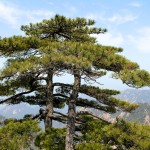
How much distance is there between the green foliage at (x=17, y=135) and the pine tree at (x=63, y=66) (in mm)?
2424

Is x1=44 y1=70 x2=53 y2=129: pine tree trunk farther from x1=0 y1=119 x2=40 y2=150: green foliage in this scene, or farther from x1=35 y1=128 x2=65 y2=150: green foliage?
x1=0 y1=119 x2=40 y2=150: green foliage

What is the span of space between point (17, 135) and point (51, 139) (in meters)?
2.29

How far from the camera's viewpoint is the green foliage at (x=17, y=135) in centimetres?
1526

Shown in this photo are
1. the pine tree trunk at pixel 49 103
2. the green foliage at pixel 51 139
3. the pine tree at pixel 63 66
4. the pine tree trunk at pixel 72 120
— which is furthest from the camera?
the pine tree trunk at pixel 49 103

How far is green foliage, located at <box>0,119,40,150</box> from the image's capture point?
15258 mm

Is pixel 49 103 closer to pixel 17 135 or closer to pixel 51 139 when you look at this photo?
pixel 51 139

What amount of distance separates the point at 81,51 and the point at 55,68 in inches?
71.6

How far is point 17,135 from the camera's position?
15.8 metres

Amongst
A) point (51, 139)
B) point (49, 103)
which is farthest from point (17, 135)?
point (49, 103)

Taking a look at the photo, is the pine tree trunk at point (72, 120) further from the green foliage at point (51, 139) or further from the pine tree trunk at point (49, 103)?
the pine tree trunk at point (49, 103)

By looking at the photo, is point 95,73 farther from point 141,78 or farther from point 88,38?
point 88,38

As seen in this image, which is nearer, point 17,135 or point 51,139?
point 17,135

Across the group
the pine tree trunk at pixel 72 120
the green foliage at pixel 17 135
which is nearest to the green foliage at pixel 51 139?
the pine tree trunk at pixel 72 120

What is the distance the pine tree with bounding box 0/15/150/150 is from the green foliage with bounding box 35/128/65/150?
2.21 ft
